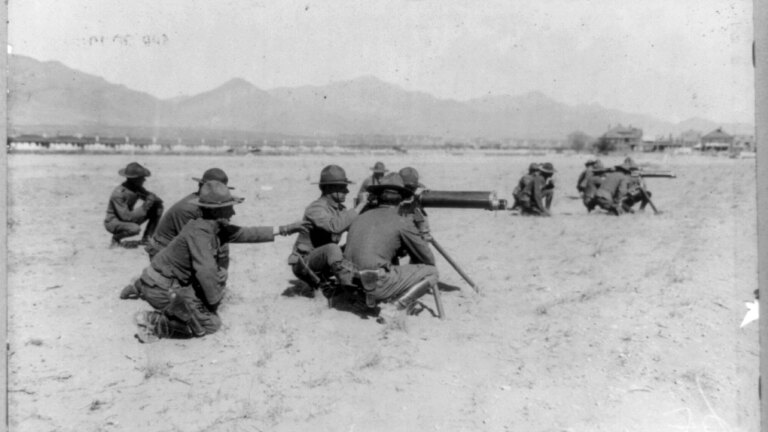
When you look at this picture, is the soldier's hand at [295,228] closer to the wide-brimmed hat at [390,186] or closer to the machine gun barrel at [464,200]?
the wide-brimmed hat at [390,186]

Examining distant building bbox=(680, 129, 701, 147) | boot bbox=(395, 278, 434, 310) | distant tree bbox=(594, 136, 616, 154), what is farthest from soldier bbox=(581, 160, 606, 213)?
distant building bbox=(680, 129, 701, 147)

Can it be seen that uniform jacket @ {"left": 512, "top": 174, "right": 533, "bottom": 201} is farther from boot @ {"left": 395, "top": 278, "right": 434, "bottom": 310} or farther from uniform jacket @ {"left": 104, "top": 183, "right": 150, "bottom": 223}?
boot @ {"left": 395, "top": 278, "right": 434, "bottom": 310}

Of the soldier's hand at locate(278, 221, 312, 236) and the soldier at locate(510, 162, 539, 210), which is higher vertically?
the soldier at locate(510, 162, 539, 210)

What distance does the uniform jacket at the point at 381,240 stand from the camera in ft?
22.1

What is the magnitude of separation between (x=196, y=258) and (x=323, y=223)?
1757 millimetres

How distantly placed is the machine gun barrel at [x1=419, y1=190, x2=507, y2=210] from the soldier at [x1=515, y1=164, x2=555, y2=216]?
736 cm

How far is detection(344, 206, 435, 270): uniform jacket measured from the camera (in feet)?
22.1

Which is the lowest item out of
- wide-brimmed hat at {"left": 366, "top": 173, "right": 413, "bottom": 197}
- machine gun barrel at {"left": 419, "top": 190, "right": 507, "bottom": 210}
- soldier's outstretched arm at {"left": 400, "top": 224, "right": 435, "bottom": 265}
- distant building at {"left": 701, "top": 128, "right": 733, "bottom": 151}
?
soldier's outstretched arm at {"left": 400, "top": 224, "right": 435, "bottom": 265}

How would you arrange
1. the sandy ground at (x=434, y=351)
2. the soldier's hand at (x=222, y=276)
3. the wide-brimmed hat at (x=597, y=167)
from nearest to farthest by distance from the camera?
the sandy ground at (x=434, y=351)
the soldier's hand at (x=222, y=276)
the wide-brimmed hat at (x=597, y=167)

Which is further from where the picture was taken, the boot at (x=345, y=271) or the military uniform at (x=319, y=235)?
the military uniform at (x=319, y=235)

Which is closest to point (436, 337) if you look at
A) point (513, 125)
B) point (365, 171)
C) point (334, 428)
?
point (334, 428)

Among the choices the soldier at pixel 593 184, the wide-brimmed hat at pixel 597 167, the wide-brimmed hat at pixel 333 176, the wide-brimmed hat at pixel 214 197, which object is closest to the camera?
the wide-brimmed hat at pixel 214 197

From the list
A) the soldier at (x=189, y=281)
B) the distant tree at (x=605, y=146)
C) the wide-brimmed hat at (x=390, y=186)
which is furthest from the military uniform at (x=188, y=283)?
the distant tree at (x=605, y=146)

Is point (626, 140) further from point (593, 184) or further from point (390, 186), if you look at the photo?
point (390, 186)
